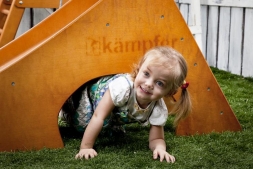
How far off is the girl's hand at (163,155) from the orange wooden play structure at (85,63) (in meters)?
0.39

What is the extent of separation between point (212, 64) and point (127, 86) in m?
2.93

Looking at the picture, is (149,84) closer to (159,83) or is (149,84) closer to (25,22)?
(159,83)

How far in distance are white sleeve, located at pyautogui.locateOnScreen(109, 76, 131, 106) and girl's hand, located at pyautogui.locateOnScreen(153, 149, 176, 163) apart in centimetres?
29

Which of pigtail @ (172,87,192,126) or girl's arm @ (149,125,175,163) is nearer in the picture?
girl's arm @ (149,125,175,163)

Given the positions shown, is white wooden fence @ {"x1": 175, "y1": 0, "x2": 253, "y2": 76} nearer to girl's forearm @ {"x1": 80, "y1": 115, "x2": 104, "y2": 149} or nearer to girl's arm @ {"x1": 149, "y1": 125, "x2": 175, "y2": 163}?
girl's arm @ {"x1": 149, "y1": 125, "x2": 175, "y2": 163}

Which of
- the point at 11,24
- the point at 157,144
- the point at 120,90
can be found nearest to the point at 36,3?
the point at 11,24

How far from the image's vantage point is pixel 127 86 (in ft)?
7.44

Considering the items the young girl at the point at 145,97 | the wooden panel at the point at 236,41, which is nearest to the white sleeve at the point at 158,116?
the young girl at the point at 145,97

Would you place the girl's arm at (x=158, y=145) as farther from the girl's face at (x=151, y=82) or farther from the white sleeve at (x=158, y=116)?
the girl's face at (x=151, y=82)

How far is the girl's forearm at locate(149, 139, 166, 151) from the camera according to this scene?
231 cm

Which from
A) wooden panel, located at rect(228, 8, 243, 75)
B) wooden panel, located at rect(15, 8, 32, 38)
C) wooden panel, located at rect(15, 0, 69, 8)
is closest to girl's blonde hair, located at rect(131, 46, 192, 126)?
wooden panel, located at rect(15, 0, 69, 8)

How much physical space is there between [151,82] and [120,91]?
19cm

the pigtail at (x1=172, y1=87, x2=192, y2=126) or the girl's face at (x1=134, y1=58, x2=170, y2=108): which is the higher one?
the girl's face at (x1=134, y1=58, x2=170, y2=108)

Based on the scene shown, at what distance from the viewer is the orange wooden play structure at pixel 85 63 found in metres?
2.27
